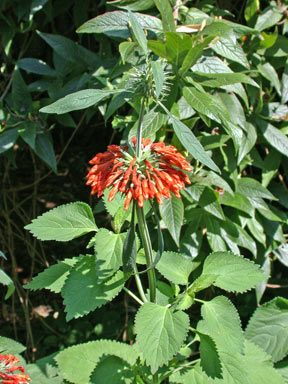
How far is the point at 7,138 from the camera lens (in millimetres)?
1546

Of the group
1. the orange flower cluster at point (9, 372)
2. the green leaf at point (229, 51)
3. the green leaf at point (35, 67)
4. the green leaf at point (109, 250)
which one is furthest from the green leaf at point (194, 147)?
the green leaf at point (35, 67)

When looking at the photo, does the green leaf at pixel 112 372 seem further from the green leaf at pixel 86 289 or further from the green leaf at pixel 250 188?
the green leaf at pixel 250 188

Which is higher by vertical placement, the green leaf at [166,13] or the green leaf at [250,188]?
the green leaf at [166,13]

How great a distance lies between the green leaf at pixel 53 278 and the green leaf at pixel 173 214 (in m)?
0.32

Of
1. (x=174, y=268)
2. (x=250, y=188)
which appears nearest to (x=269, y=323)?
(x=250, y=188)

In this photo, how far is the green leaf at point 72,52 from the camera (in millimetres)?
1571

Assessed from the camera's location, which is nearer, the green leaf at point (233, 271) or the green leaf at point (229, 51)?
the green leaf at point (233, 271)

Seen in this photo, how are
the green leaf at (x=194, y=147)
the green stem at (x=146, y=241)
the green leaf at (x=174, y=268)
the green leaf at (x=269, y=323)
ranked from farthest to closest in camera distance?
1. the green leaf at (x=269, y=323)
2. the green leaf at (x=174, y=268)
3. the green stem at (x=146, y=241)
4. the green leaf at (x=194, y=147)

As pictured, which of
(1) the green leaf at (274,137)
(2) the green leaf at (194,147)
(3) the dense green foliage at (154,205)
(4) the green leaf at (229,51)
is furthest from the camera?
(1) the green leaf at (274,137)

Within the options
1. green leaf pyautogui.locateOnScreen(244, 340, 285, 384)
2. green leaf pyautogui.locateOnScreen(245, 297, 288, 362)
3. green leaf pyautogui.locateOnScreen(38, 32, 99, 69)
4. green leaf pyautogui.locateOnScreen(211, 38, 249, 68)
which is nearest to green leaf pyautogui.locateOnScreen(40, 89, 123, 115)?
green leaf pyautogui.locateOnScreen(211, 38, 249, 68)

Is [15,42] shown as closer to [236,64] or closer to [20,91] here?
[20,91]

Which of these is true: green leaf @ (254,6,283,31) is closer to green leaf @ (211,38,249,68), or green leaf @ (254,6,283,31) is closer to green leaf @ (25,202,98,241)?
green leaf @ (211,38,249,68)

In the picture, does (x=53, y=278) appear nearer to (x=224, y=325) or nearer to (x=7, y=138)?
(x=224, y=325)

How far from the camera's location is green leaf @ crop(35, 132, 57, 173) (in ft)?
5.23
